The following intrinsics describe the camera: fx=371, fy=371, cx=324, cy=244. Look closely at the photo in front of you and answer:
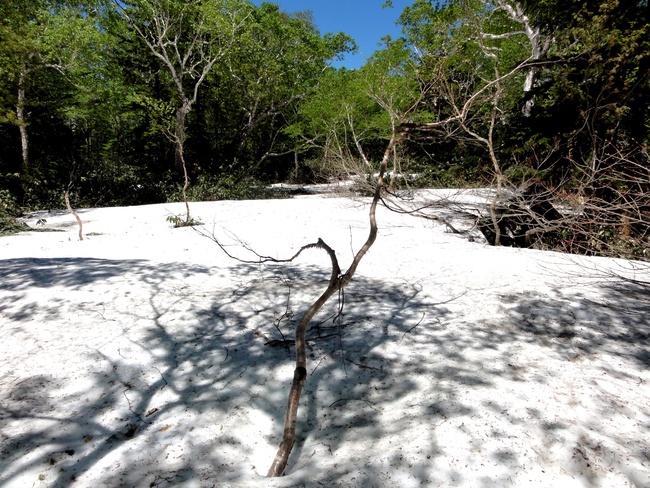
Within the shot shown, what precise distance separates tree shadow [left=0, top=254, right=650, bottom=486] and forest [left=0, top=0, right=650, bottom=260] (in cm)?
393

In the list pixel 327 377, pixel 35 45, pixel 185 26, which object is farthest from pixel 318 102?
pixel 327 377

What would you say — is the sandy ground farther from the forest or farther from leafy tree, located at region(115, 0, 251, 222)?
leafy tree, located at region(115, 0, 251, 222)

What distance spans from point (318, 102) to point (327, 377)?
1706 centimetres

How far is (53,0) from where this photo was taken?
1452cm

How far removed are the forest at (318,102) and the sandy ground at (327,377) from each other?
10.3 feet

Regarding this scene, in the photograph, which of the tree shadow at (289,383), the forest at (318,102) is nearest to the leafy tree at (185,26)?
the forest at (318,102)

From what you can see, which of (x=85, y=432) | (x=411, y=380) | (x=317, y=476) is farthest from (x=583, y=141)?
(x=85, y=432)

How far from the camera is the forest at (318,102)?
648 centimetres

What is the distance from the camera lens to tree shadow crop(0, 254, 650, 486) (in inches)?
71.2

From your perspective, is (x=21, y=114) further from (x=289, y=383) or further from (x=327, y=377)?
(x=327, y=377)

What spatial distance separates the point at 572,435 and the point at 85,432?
2.60 m

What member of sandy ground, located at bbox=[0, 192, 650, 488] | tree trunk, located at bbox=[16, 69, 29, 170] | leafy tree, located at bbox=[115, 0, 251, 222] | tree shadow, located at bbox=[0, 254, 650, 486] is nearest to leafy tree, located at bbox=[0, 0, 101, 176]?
tree trunk, located at bbox=[16, 69, 29, 170]

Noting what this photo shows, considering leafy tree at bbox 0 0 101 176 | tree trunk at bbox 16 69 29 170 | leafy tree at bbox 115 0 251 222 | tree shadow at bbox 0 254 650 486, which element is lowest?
tree shadow at bbox 0 254 650 486

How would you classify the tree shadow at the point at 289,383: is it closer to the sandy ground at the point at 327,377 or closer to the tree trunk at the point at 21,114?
the sandy ground at the point at 327,377
